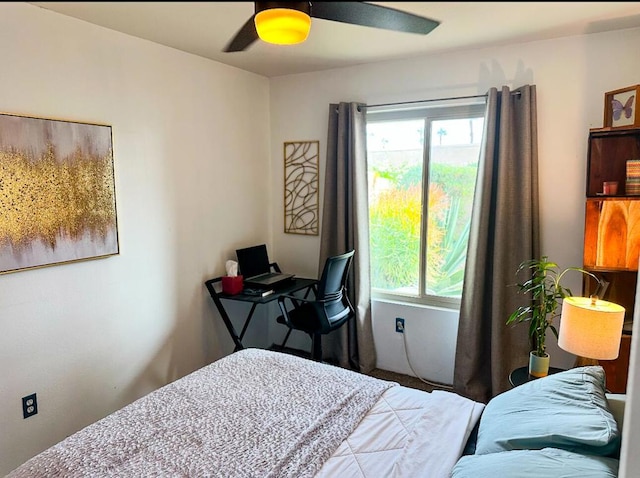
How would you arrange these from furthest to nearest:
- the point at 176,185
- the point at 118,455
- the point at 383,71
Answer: the point at 383,71 → the point at 176,185 → the point at 118,455

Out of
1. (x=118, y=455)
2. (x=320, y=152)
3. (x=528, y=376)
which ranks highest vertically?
(x=320, y=152)

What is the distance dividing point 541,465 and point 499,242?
1698 mm

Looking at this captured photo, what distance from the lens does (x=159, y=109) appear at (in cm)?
258

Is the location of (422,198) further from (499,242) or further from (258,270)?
(258,270)

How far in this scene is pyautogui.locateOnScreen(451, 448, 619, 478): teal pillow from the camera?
1031 mm

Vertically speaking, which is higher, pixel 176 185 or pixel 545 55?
pixel 545 55

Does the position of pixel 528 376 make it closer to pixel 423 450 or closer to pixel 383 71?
pixel 423 450

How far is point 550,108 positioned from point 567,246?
0.83 m

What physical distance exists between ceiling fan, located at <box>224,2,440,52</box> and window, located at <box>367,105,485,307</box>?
2233 mm

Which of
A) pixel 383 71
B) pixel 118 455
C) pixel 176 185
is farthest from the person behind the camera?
pixel 383 71

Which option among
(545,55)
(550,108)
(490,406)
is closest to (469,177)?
(550,108)

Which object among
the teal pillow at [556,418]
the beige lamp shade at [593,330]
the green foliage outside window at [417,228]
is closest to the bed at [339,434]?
the teal pillow at [556,418]

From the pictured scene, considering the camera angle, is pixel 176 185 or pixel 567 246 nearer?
pixel 567 246

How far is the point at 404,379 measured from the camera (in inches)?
121
